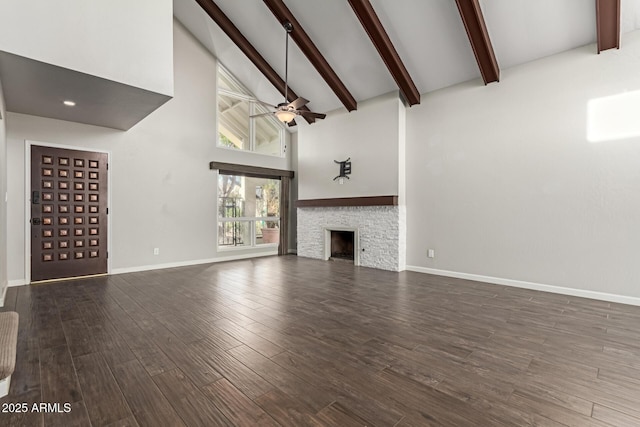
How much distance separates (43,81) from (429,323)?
5102 mm

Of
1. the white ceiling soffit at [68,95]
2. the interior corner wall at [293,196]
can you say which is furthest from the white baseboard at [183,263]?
the white ceiling soffit at [68,95]

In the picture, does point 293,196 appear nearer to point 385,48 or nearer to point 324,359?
point 385,48

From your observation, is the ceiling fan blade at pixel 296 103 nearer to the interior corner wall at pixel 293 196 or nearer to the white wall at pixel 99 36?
the white wall at pixel 99 36

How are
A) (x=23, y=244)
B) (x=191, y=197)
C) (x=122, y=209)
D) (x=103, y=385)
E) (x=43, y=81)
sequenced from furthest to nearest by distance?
(x=191, y=197), (x=122, y=209), (x=23, y=244), (x=43, y=81), (x=103, y=385)

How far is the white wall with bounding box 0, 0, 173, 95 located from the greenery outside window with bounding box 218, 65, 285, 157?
9.66 feet

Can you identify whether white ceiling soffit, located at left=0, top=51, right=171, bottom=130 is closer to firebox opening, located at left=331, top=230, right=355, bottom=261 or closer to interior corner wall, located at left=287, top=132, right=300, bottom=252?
interior corner wall, located at left=287, top=132, right=300, bottom=252

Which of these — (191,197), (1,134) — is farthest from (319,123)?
(1,134)

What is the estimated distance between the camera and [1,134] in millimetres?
3863

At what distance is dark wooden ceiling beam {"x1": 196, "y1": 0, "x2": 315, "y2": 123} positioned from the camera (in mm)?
5801

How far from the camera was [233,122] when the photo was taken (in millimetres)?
7352

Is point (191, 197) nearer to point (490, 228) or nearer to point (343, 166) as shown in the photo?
point (343, 166)

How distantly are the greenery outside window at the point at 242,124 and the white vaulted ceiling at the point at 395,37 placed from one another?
39 cm

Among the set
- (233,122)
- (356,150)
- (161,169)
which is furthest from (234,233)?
(356,150)

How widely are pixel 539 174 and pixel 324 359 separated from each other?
424 cm
